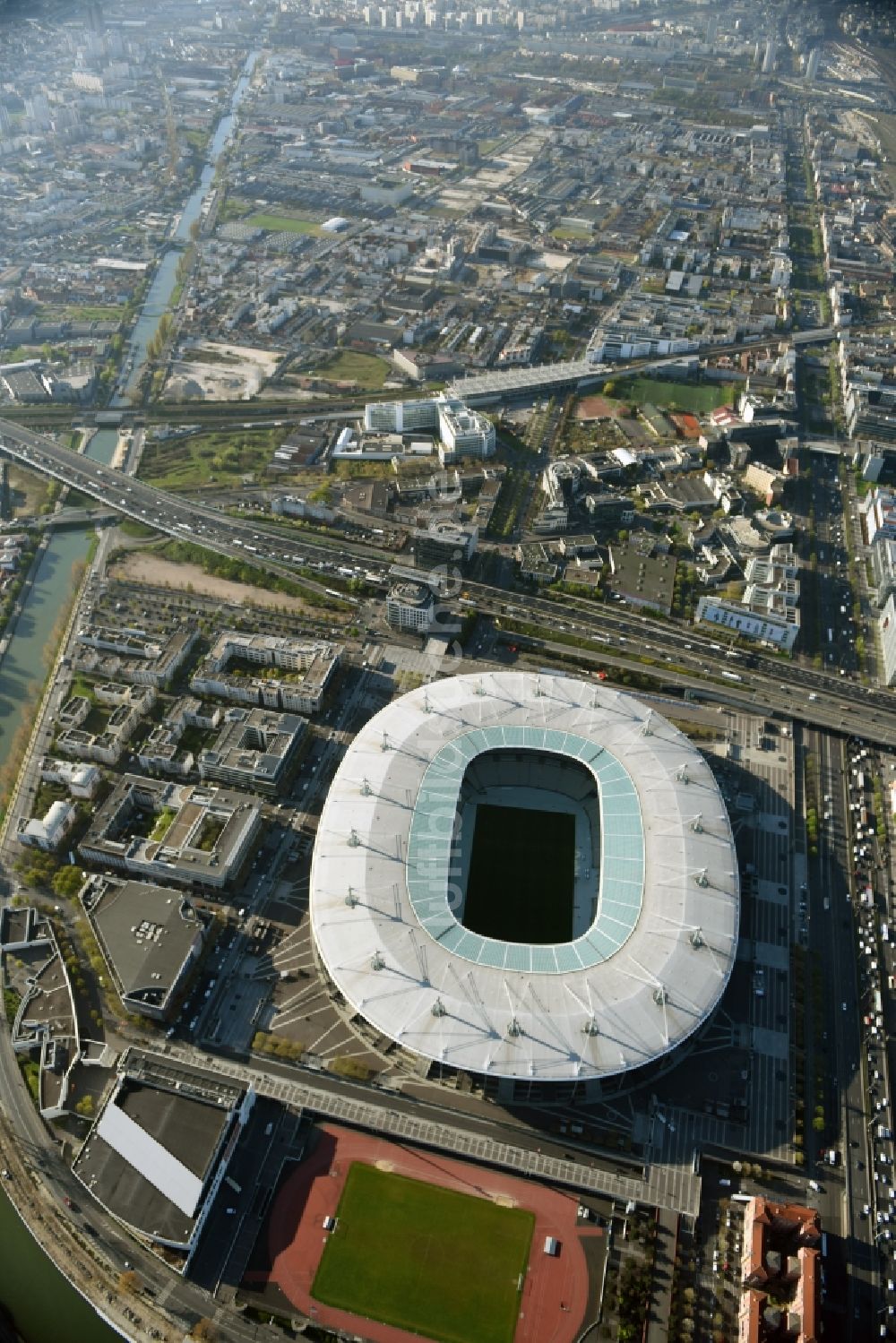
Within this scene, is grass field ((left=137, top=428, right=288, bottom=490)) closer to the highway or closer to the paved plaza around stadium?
the highway

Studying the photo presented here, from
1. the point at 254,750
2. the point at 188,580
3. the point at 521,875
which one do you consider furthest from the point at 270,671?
the point at 521,875

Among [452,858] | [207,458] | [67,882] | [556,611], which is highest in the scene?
[207,458]

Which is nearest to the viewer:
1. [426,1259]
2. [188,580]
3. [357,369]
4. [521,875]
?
[426,1259]

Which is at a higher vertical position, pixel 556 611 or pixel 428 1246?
pixel 556 611

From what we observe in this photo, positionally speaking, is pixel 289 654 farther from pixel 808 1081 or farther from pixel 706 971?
pixel 808 1081

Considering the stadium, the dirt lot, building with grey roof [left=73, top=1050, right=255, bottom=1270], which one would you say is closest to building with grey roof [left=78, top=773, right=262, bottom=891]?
the stadium

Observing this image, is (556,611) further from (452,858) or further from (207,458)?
(207,458)
